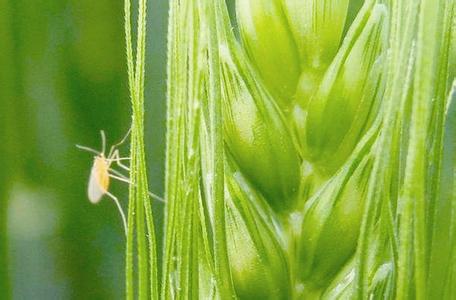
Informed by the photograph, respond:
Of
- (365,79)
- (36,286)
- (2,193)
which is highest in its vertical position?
(365,79)

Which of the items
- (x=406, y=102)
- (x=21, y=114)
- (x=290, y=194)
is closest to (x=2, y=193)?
(x=21, y=114)

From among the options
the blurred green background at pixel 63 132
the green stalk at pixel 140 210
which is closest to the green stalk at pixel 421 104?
the green stalk at pixel 140 210

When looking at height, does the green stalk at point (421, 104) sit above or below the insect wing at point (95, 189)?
above

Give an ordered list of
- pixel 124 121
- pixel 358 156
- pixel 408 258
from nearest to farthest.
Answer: pixel 408 258 < pixel 358 156 < pixel 124 121

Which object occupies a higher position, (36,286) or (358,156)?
(358,156)

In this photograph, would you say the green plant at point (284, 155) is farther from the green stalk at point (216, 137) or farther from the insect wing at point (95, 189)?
the insect wing at point (95, 189)

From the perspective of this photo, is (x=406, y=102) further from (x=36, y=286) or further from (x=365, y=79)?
(x=36, y=286)

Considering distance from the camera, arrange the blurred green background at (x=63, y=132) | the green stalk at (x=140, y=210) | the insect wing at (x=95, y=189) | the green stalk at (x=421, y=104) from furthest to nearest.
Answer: the blurred green background at (x=63, y=132) < the insect wing at (x=95, y=189) < the green stalk at (x=140, y=210) < the green stalk at (x=421, y=104)

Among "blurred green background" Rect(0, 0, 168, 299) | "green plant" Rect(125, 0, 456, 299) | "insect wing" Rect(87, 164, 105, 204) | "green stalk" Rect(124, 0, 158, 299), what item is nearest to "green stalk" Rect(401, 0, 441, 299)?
"green plant" Rect(125, 0, 456, 299)
